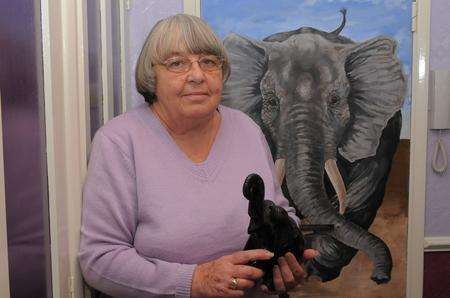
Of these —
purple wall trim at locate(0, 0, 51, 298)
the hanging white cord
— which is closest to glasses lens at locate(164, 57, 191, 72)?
purple wall trim at locate(0, 0, 51, 298)

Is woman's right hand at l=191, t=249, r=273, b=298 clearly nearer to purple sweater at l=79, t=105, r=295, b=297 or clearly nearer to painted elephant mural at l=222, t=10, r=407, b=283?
purple sweater at l=79, t=105, r=295, b=297

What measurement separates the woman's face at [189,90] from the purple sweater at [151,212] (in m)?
0.08

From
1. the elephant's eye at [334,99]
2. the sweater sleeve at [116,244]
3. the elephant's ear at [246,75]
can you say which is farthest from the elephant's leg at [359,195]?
the sweater sleeve at [116,244]

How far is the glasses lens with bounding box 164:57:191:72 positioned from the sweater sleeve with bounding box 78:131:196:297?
0.26 meters

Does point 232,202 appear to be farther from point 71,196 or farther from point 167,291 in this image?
point 71,196

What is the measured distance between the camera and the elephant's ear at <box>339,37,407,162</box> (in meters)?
2.18

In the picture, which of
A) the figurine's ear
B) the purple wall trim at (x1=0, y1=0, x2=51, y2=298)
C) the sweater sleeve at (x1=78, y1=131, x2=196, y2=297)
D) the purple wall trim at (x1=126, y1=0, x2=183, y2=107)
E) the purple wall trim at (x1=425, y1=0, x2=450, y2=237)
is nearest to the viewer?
the purple wall trim at (x1=0, y1=0, x2=51, y2=298)

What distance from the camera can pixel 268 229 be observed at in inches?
44.0

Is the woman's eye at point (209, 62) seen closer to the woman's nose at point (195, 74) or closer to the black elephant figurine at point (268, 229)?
the woman's nose at point (195, 74)

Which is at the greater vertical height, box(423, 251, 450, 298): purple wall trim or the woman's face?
the woman's face

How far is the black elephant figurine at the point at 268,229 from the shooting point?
3.48ft

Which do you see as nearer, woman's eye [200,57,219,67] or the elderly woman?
the elderly woman

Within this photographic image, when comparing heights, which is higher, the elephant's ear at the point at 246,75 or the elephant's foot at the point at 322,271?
the elephant's ear at the point at 246,75

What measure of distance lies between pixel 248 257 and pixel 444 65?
152 centimetres
